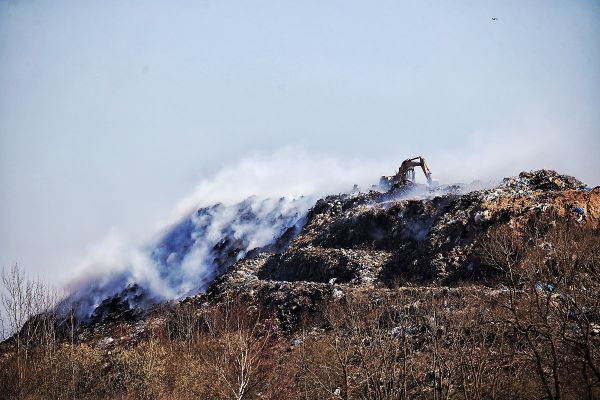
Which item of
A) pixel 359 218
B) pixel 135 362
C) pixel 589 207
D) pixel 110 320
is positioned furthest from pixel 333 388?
pixel 110 320

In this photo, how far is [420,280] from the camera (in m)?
25.8

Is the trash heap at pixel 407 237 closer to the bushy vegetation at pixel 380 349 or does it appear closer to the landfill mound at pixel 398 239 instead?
the landfill mound at pixel 398 239

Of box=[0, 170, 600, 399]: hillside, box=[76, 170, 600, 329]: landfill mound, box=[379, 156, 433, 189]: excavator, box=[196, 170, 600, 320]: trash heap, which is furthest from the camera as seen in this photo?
box=[379, 156, 433, 189]: excavator

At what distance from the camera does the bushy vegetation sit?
15234 millimetres

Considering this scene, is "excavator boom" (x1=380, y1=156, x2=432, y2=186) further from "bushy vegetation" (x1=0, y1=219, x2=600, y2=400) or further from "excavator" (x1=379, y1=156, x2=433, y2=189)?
"bushy vegetation" (x1=0, y1=219, x2=600, y2=400)

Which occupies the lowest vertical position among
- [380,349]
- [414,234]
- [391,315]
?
[380,349]

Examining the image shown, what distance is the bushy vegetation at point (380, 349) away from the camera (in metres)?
15.2

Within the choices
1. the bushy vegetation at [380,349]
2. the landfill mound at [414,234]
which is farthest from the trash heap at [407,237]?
the bushy vegetation at [380,349]

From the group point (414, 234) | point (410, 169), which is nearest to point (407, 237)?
point (414, 234)

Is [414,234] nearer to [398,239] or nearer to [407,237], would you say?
[407,237]

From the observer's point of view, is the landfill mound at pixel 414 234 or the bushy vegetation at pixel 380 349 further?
the landfill mound at pixel 414 234

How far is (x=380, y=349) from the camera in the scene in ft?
56.0

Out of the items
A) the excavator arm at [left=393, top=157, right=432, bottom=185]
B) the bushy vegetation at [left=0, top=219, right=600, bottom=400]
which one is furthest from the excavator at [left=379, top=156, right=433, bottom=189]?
the bushy vegetation at [left=0, top=219, right=600, bottom=400]

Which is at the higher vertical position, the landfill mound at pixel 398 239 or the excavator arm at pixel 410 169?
the excavator arm at pixel 410 169
